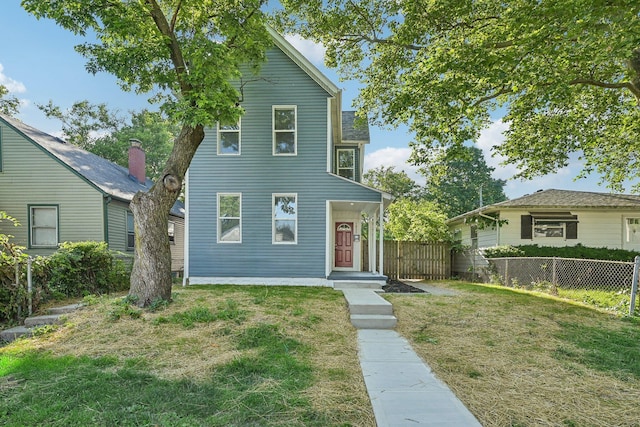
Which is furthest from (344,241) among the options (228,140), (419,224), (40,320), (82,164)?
(82,164)

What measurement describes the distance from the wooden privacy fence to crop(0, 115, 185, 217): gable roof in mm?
10374

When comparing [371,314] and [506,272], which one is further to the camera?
[506,272]

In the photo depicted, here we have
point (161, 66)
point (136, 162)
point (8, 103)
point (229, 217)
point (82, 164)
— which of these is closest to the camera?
point (161, 66)

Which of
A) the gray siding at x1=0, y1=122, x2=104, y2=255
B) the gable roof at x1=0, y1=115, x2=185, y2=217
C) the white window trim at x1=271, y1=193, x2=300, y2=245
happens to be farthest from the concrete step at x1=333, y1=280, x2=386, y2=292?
the gable roof at x1=0, y1=115, x2=185, y2=217

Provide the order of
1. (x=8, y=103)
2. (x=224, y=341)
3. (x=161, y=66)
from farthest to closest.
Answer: (x=8, y=103) → (x=161, y=66) → (x=224, y=341)

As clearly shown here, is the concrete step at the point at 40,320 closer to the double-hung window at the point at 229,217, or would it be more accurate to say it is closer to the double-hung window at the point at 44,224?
the double-hung window at the point at 229,217

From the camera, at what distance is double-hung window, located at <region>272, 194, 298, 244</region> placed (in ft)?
34.3

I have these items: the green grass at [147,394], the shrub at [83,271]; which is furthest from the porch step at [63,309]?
the green grass at [147,394]

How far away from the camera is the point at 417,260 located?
14.8m

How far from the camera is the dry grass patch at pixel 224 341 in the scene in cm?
333

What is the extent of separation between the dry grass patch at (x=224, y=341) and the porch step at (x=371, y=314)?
233mm

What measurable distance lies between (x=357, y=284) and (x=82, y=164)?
11499 millimetres

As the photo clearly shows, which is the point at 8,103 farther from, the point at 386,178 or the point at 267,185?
the point at 386,178

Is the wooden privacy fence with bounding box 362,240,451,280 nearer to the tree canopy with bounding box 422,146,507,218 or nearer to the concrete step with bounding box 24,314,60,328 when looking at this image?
the concrete step with bounding box 24,314,60,328
